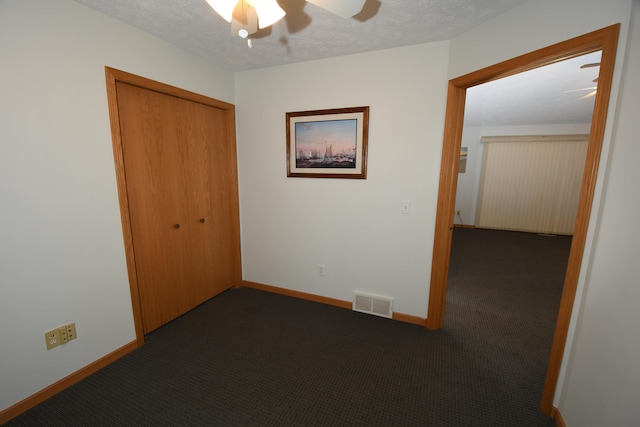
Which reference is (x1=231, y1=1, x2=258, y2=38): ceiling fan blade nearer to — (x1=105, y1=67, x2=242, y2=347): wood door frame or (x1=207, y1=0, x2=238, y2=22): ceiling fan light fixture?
(x1=207, y1=0, x2=238, y2=22): ceiling fan light fixture

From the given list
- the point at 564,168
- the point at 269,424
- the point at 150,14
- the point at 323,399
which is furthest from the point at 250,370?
the point at 564,168

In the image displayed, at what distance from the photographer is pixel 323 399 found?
1558 millimetres

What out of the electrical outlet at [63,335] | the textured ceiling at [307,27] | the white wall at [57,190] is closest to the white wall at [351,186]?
the textured ceiling at [307,27]

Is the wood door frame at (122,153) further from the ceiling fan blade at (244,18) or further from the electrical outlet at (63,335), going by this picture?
the ceiling fan blade at (244,18)

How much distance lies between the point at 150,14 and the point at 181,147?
37.4 inches

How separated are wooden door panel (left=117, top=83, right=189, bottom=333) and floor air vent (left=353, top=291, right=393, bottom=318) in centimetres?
169

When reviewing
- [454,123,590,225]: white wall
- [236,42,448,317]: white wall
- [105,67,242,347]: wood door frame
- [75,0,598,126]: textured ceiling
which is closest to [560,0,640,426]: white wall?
[75,0,598,126]: textured ceiling

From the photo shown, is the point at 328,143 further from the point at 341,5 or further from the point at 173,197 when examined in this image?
the point at 173,197

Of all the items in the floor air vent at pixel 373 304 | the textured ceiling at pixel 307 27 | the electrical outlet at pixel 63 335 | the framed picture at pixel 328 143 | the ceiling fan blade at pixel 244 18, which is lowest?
the floor air vent at pixel 373 304

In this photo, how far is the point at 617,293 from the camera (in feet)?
3.59

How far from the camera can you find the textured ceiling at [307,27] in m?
1.53

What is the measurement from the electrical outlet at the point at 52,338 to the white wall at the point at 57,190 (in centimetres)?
3

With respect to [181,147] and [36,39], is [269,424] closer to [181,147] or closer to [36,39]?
[181,147]

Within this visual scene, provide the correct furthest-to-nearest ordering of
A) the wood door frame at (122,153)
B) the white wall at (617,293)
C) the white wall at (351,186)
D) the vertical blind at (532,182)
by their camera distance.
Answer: the vertical blind at (532,182), the white wall at (351,186), the wood door frame at (122,153), the white wall at (617,293)
